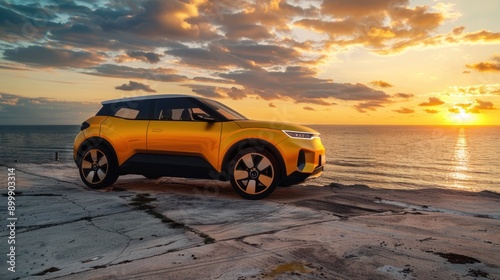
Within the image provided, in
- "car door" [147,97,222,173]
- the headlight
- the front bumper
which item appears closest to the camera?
the front bumper

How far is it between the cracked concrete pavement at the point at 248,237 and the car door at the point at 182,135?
2.13ft

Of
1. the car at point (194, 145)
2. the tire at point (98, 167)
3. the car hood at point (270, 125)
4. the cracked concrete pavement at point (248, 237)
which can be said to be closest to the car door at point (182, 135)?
the car at point (194, 145)

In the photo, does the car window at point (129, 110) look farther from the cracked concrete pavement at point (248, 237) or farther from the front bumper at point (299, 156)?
the front bumper at point (299, 156)

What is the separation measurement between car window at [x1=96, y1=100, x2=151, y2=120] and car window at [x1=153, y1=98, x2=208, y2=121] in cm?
22

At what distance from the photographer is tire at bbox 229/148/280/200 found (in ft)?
20.2

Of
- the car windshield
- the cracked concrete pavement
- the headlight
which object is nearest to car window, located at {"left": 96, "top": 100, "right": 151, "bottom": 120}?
the car windshield

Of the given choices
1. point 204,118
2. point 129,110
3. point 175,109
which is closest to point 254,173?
point 204,118

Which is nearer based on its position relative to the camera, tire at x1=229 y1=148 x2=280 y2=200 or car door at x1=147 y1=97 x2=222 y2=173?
tire at x1=229 y1=148 x2=280 y2=200

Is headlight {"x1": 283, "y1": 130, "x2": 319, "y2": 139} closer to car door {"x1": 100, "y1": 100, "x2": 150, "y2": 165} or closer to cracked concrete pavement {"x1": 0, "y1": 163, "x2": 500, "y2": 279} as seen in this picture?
cracked concrete pavement {"x1": 0, "y1": 163, "x2": 500, "y2": 279}

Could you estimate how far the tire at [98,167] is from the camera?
7258 mm

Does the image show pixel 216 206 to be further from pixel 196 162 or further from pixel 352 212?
pixel 352 212

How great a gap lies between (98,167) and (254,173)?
10.5 feet

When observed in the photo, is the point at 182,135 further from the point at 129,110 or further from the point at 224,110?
the point at 129,110

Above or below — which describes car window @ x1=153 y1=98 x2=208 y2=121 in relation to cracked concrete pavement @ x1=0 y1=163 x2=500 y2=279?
above
